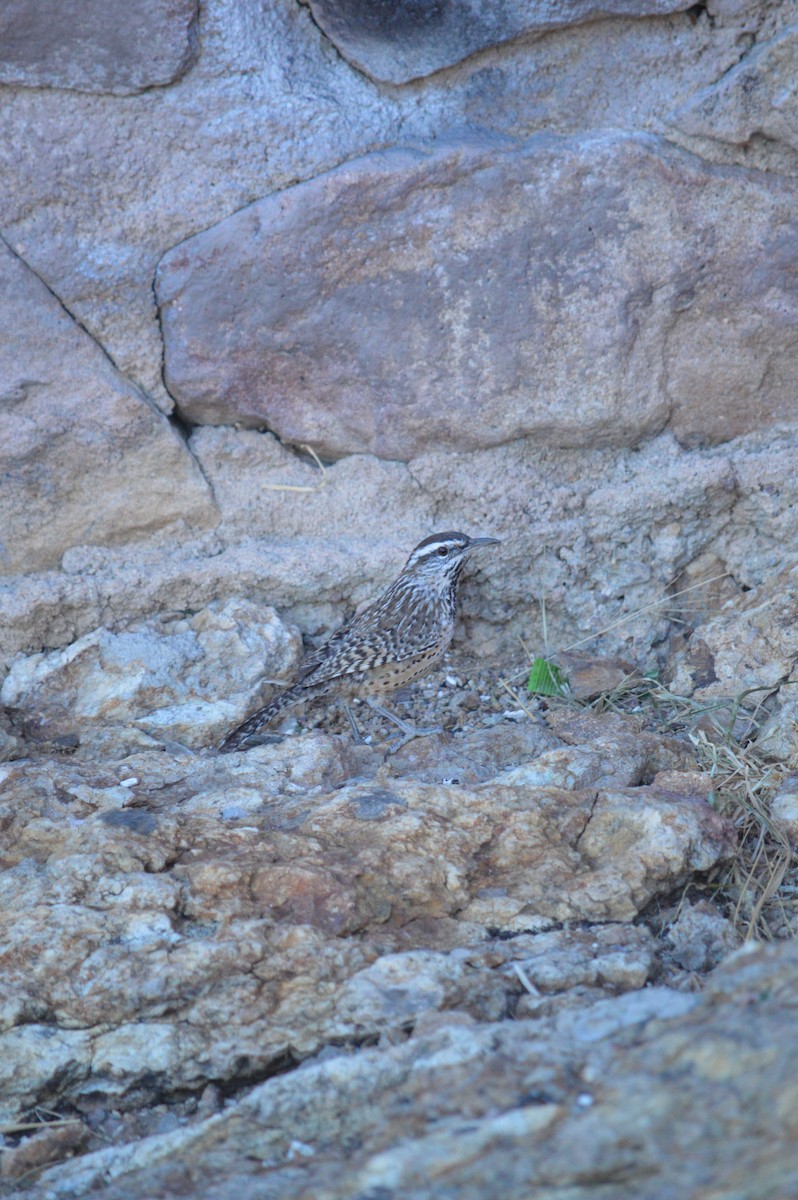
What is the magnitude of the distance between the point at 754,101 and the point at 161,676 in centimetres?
396

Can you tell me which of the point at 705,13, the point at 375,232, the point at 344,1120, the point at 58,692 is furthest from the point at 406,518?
the point at 344,1120

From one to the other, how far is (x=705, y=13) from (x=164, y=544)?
367cm

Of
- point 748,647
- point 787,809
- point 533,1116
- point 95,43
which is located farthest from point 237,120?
point 533,1116

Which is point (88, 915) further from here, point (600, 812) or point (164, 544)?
point (164, 544)

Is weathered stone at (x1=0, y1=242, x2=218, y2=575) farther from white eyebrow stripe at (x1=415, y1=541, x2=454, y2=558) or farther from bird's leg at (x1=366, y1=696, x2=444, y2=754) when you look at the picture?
bird's leg at (x1=366, y1=696, x2=444, y2=754)

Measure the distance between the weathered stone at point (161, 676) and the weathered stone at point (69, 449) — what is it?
522 mm

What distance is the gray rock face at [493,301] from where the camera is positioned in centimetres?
552

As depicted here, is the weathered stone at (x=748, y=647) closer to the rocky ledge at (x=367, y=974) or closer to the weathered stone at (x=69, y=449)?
the rocky ledge at (x=367, y=974)

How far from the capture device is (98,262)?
17.9 feet

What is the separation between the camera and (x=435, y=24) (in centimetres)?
535

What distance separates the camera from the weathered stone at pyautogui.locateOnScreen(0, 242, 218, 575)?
5461 millimetres

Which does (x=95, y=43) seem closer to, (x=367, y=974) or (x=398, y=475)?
(x=398, y=475)

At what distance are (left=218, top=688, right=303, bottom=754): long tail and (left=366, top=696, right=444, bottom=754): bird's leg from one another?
1.52ft

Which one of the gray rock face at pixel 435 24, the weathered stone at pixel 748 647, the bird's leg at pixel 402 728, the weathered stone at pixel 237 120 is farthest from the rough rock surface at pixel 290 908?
the gray rock face at pixel 435 24
